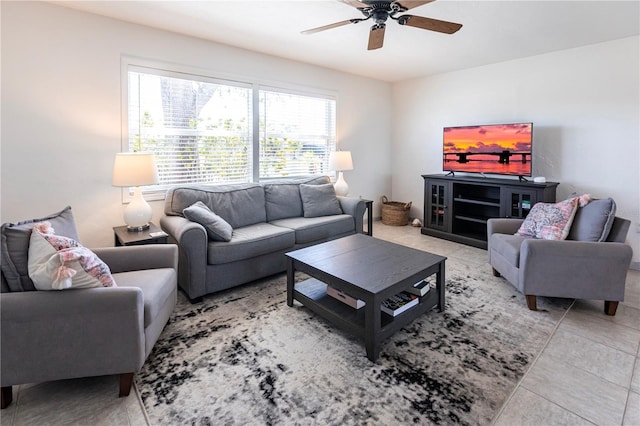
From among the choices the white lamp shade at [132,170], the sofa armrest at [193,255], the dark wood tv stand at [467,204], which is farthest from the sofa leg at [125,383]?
the dark wood tv stand at [467,204]

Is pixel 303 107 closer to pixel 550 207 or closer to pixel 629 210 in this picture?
pixel 550 207

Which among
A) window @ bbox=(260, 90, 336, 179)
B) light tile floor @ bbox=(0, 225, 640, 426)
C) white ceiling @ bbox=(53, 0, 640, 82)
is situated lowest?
light tile floor @ bbox=(0, 225, 640, 426)

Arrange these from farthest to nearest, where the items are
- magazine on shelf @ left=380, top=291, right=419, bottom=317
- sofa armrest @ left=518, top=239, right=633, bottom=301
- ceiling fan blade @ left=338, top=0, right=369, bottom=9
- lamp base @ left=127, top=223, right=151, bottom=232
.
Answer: lamp base @ left=127, top=223, right=151, bottom=232 → sofa armrest @ left=518, top=239, right=633, bottom=301 → magazine on shelf @ left=380, top=291, right=419, bottom=317 → ceiling fan blade @ left=338, top=0, right=369, bottom=9

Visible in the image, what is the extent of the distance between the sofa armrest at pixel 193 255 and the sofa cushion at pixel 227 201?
1.82 feet

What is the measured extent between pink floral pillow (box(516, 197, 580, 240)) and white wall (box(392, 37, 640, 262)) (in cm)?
141

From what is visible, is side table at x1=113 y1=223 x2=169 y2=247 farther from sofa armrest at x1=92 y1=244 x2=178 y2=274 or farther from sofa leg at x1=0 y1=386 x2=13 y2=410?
sofa leg at x1=0 y1=386 x2=13 y2=410

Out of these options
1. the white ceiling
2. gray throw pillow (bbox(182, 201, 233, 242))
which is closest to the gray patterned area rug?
gray throw pillow (bbox(182, 201, 233, 242))

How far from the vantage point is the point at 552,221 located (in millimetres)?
2879

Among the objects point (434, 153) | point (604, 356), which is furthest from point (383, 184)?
point (604, 356)

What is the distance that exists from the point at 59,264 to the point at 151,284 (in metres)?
0.53

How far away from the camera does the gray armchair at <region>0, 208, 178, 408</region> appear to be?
153 cm

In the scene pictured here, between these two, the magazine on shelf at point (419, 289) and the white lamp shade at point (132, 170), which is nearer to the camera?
the magazine on shelf at point (419, 289)

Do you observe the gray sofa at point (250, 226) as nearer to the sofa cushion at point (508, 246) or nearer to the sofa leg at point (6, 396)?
the sofa leg at point (6, 396)

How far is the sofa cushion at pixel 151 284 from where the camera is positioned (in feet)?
6.01
